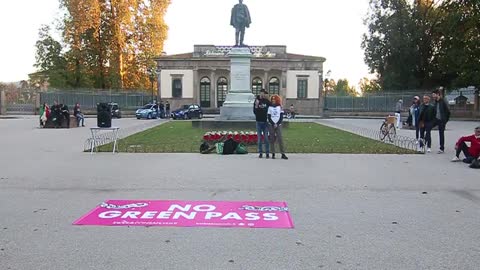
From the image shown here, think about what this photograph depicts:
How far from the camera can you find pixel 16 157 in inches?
541

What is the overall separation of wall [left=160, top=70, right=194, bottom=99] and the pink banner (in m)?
55.9

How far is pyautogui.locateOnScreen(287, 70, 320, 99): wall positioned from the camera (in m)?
62.5

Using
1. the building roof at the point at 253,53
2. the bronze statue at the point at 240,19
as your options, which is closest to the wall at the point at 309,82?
the building roof at the point at 253,53

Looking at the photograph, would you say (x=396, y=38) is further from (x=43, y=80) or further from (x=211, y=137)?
(x=43, y=80)

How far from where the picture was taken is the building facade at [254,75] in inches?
2462

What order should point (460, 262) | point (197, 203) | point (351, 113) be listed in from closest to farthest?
point (460, 262) < point (197, 203) < point (351, 113)

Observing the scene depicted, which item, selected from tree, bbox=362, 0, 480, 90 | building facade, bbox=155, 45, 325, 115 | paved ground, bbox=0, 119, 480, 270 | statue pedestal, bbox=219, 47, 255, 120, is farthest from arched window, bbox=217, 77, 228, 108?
paved ground, bbox=0, 119, 480, 270

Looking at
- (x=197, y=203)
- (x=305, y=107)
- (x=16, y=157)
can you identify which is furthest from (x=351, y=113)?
(x=197, y=203)

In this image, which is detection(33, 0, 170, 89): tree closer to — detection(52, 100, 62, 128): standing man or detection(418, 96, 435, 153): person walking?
detection(52, 100, 62, 128): standing man

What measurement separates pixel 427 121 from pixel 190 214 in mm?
11392

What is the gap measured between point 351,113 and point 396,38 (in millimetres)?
11427

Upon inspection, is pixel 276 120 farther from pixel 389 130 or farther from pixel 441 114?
pixel 389 130

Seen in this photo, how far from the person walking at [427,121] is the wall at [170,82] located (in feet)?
161

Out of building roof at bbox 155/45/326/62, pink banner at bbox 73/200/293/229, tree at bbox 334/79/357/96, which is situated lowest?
pink banner at bbox 73/200/293/229
